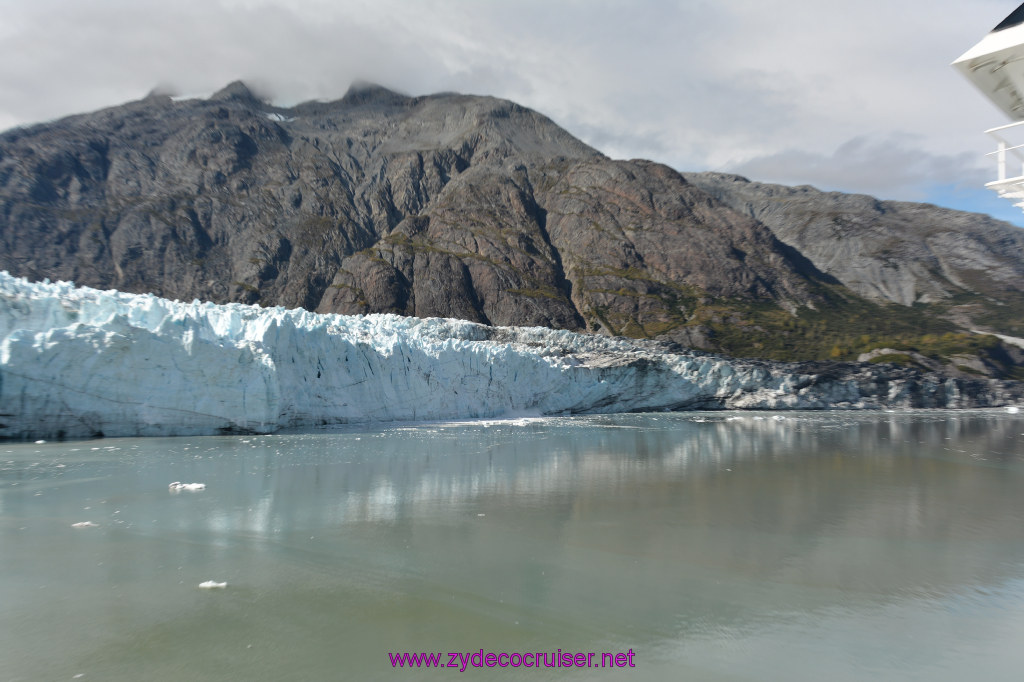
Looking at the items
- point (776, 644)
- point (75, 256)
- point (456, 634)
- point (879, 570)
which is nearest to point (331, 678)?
point (456, 634)

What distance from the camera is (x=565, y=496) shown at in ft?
44.8

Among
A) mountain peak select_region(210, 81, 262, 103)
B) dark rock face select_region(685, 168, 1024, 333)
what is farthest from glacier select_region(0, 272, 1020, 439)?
mountain peak select_region(210, 81, 262, 103)

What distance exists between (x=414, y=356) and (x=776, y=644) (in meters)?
23.5

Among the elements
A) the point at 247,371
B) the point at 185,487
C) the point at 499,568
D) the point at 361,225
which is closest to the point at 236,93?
the point at 361,225

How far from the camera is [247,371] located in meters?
22.5

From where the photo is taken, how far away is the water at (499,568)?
636cm

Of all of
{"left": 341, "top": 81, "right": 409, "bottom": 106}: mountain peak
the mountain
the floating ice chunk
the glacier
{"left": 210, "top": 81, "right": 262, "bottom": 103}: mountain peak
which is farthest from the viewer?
{"left": 341, "top": 81, "right": 409, "bottom": 106}: mountain peak

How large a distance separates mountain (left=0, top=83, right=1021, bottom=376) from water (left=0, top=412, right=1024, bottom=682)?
55010 mm

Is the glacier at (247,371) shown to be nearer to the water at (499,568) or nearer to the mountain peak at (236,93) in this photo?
the water at (499,568)

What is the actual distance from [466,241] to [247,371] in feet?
218

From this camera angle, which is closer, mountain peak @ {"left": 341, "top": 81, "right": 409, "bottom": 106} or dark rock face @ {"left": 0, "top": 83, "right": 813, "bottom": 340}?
dark rock face @ {"left": 0, "top": 83, "right": 813, "bottom": 340}

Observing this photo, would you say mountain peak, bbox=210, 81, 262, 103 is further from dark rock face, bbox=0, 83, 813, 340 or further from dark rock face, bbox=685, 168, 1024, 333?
dark rock face, bbox=685, 168, 1024, 333

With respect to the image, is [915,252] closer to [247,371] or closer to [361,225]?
[361,225]

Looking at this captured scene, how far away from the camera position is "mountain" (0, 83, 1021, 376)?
2980 inches
